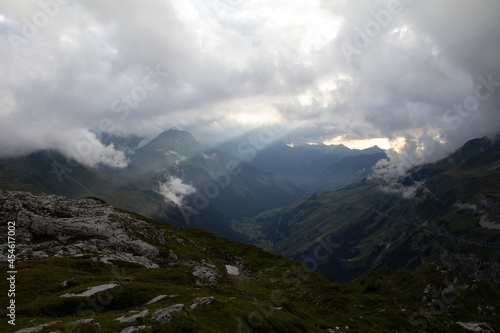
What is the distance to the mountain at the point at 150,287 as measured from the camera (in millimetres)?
29844

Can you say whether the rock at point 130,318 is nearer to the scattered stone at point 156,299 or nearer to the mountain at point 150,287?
the mountain at point 150,287

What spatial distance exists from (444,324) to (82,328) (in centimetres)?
9029

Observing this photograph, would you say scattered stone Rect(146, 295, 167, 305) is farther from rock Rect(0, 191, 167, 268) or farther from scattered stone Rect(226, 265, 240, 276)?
scattered stone Rect(226, 265, 240, 276)

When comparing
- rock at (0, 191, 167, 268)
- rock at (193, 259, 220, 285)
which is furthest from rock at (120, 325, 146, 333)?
rock at (193, 259, 220, 285)

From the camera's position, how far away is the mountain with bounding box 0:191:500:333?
97.9ft

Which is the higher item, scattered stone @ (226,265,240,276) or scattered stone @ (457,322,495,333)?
scattered stone @ (226,265,240,276)

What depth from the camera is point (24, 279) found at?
40031 millimetres

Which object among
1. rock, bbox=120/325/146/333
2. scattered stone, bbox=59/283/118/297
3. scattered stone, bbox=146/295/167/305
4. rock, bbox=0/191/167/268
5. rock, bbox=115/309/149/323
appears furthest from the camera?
rock, bbox=0/191/167/268

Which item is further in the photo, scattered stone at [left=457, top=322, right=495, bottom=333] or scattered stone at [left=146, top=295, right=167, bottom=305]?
scattered stone at [left=457, top=322, right=495, bottom=333]

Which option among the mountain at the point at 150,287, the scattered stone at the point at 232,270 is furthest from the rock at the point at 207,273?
the scattered stone at the point at 232,270

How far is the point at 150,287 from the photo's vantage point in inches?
1652

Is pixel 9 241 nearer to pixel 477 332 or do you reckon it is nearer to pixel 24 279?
pixel 24 279

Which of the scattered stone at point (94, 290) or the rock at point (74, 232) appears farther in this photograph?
the rock at point (74, 232)

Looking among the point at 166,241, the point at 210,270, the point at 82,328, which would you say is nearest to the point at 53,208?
the point at 166,241
